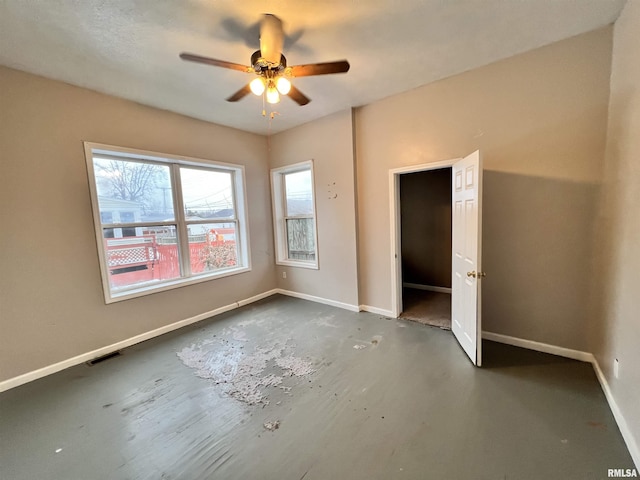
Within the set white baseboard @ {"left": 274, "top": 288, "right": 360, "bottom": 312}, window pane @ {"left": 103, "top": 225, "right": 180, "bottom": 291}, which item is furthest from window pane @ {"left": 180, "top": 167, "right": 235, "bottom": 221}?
white baseboard @ {"left": 274, "top": 288, "right": 360, "bottom": 312}

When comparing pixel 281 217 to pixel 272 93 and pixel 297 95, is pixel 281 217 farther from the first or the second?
pixel 272 93

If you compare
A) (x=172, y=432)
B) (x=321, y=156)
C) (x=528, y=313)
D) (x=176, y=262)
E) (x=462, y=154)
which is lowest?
(x=172, y=432)

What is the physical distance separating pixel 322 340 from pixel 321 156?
8.64 ft

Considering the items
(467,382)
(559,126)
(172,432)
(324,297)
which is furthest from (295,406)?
(559,126)

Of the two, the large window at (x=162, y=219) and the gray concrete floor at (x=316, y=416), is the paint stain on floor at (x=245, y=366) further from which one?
the large window at (x=162, y=219)

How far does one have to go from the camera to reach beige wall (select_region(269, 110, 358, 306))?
3.72 m

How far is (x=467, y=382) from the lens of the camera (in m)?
2.21

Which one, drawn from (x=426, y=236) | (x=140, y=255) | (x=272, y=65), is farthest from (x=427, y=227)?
(x=140, y=255)

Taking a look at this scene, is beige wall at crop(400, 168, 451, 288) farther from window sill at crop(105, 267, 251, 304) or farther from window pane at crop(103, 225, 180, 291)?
window pane at crop(103, 225, 180, 291)

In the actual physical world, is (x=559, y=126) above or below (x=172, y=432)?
above

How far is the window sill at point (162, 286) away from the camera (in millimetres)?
3015

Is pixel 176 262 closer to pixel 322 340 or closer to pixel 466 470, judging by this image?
pixel 322 340

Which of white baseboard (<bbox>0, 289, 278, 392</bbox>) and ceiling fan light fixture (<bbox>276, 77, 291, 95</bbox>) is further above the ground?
ceiling fan light fixture (<bbox>276, 77, 291, 95</bbox>)

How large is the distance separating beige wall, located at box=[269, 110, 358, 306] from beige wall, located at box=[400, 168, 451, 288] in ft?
4.97
